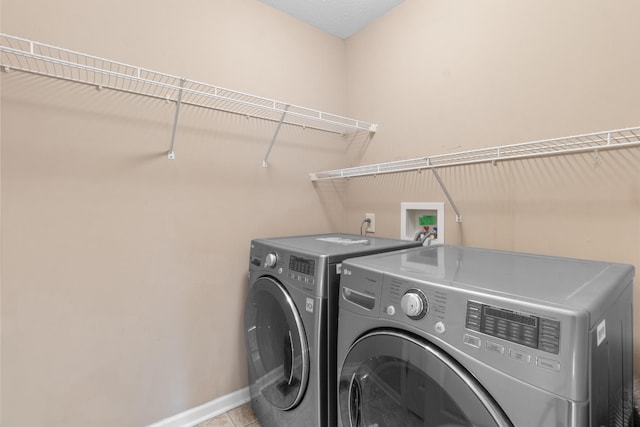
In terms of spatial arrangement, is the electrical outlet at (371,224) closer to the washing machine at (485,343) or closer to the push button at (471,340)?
the washing machine at (485,343)

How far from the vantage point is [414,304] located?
777 mm

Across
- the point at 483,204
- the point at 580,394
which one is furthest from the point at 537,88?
the point at 580,394

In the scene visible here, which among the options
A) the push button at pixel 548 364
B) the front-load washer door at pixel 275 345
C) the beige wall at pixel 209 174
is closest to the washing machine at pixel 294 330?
the front-load washer door at pixel 275 345

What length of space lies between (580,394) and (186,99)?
5.92 ft

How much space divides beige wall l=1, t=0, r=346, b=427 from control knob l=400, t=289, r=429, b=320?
1182 mm

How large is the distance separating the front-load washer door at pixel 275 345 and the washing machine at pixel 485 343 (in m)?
0.25

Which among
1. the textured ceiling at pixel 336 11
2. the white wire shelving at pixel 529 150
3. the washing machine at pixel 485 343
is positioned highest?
the textured ceiling at pixel 336 11

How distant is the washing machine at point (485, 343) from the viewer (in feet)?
1.88

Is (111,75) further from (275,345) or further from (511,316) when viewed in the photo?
(511,316)

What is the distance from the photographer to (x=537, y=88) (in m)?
1.28

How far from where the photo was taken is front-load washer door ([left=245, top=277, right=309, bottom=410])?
122 centimetres

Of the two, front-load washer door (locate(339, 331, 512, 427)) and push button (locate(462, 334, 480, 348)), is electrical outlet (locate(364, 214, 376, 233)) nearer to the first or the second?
front-load washer door (locate(339, 331, 512, 427))

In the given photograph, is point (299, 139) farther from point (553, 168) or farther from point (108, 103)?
point (553, 168)

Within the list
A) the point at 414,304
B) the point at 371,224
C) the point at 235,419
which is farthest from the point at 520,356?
the point at 235,419
